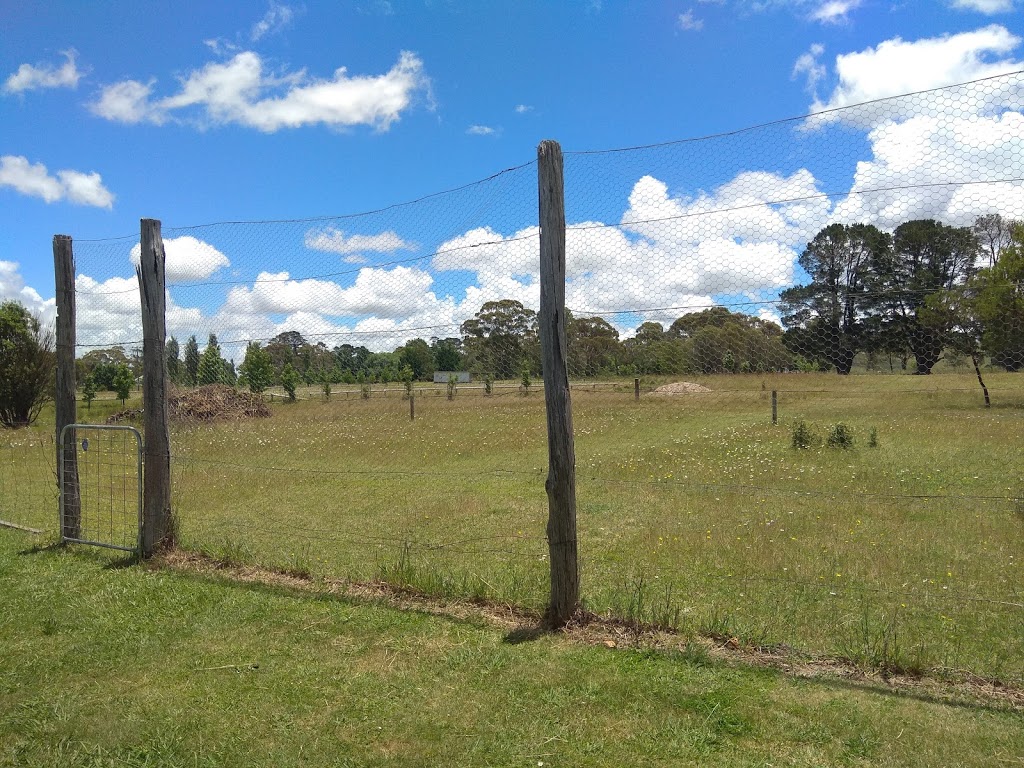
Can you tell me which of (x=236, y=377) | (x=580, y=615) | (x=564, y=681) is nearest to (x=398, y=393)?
(x=236, y=377)

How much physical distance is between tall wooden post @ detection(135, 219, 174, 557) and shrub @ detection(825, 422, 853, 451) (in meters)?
10.7

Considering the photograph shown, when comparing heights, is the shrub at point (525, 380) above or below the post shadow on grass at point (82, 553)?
above

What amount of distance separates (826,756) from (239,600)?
389cm

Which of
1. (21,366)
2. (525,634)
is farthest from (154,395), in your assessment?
(21,366)

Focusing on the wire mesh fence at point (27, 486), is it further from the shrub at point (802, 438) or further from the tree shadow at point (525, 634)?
the shrub at point (802, 438)

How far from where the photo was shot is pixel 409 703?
3.65 m

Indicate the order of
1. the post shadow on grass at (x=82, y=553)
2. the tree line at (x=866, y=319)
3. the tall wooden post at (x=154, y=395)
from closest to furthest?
1. the tree line at (x=866, y=319)
2. the post shadow on grass at (x=82, y=553)
3. the tall wooden post at (x=154, y=395)

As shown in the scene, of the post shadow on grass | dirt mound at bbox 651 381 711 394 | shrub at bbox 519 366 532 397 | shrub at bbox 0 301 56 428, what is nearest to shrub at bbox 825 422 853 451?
dirt mound at bbox 651 381 711 394

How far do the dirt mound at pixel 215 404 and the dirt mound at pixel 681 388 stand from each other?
435cm

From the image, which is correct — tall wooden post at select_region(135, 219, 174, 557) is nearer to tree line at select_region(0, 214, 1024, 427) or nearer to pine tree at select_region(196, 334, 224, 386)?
pine tree at select_region(196, 334, 224, 386)

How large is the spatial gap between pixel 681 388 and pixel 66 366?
19.5 feet

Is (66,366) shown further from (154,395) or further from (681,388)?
(681,388)

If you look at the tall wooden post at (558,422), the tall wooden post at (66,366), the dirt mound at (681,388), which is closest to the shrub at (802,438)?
the dirt mound at (681,388)

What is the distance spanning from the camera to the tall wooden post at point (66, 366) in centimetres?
722
